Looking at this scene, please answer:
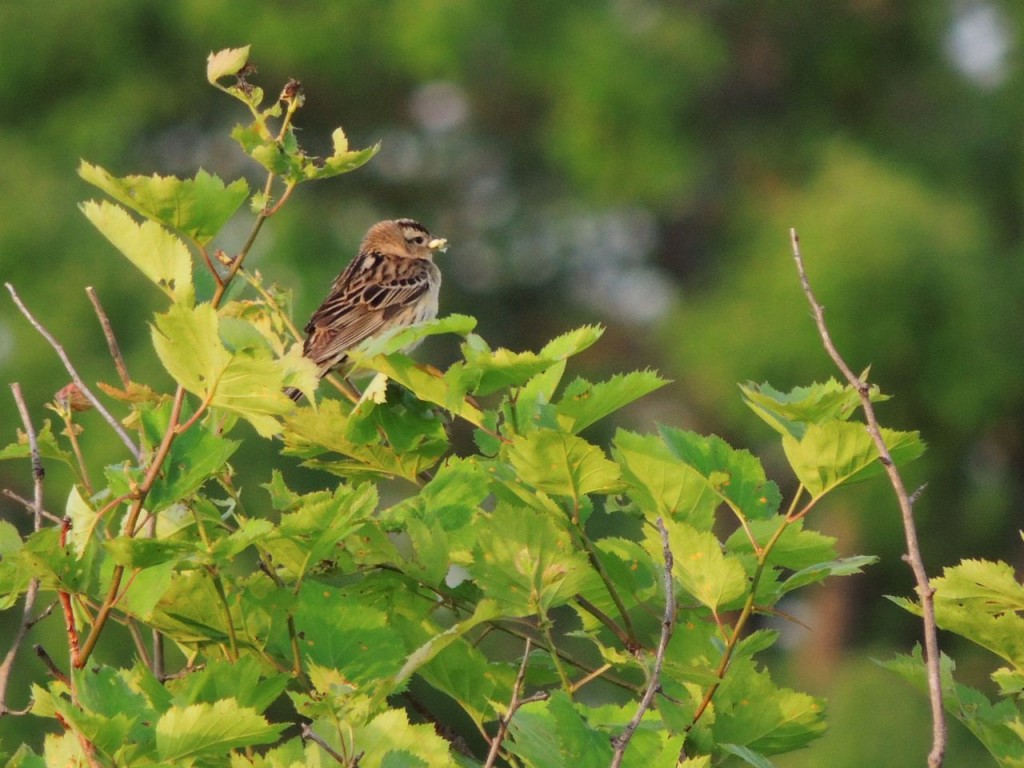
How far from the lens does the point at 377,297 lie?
24.5 feet

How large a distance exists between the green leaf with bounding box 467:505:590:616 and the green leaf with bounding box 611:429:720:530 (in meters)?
0.13

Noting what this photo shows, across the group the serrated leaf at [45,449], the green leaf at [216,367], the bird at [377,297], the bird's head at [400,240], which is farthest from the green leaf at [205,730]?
the bird's head at [400,240]

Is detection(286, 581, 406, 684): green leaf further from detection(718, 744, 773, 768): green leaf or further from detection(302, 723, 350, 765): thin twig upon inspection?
detection(718, 744, 773, 768): green leaf

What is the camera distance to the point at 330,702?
2.05 m

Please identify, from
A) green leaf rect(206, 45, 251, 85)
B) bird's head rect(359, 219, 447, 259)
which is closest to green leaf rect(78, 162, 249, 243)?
green leaf rect(206, 45, 251, 85)

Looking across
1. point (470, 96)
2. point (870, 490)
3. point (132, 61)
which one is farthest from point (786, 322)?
point (132, 61)

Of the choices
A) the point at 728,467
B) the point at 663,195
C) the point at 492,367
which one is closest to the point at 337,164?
the point at 492,367

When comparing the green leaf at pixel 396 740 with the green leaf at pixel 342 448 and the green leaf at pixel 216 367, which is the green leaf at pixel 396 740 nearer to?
the green leaf at pixel 216 367

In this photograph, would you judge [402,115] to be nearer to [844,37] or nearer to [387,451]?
[844,37]

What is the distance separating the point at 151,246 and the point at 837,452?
0.95m

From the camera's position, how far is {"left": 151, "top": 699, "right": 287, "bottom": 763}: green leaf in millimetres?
2033

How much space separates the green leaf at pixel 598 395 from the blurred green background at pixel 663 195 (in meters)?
16.7

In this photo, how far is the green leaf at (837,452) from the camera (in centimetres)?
227

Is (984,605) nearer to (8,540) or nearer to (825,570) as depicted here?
(825,570)
